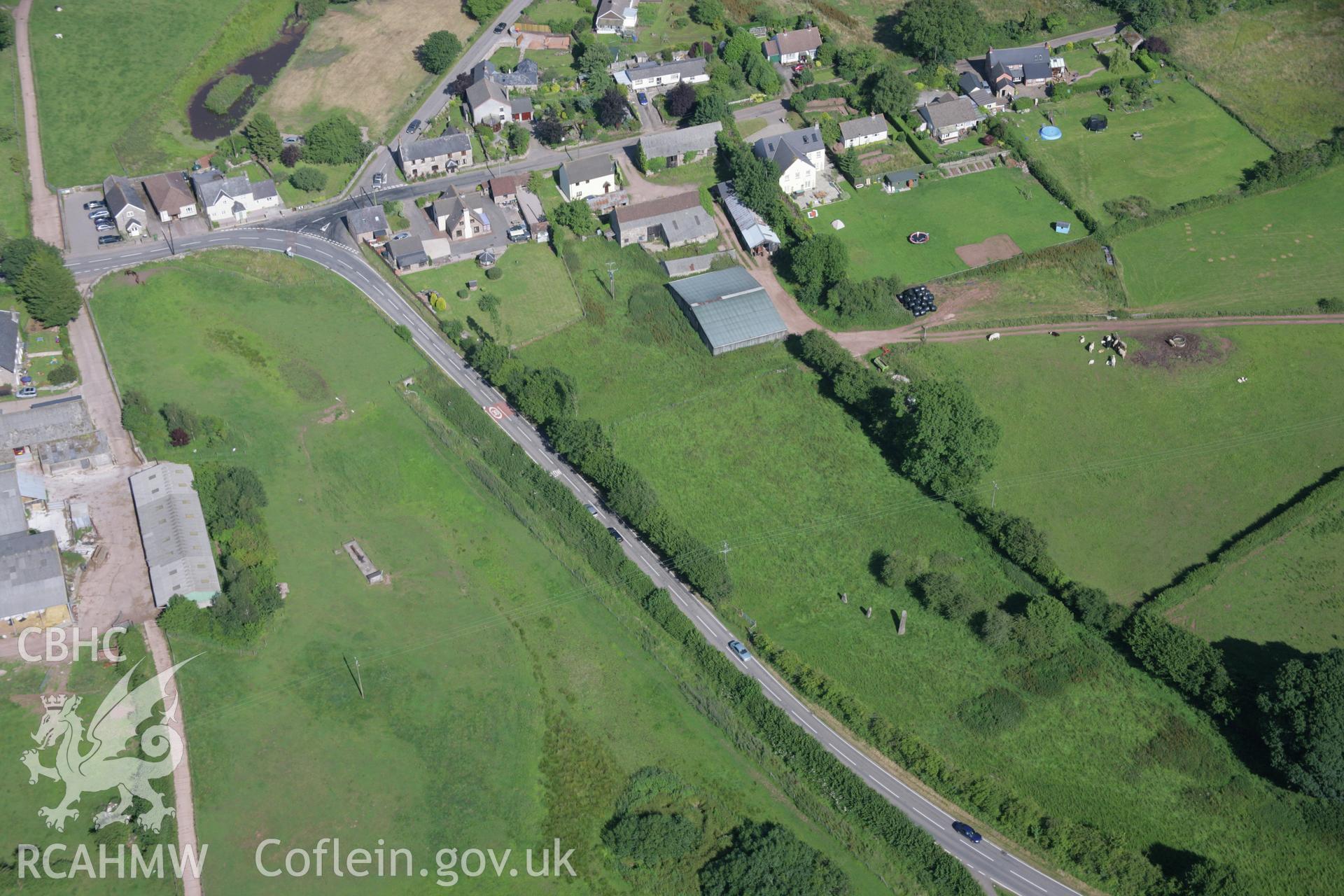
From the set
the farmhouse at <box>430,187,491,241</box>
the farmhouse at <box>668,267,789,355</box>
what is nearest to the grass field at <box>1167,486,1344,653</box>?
the farmhouse at <box>668,267,789,355</box>

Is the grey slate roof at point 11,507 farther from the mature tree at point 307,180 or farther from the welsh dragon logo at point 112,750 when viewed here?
the mature tree at point 307,180

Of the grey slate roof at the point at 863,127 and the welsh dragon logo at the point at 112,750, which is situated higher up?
the grey slate roof at the point at 863,127

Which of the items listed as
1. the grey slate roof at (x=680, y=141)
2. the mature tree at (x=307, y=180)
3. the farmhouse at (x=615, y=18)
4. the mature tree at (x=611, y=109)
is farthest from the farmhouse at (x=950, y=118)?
the mature tree at (x=307, y=180)

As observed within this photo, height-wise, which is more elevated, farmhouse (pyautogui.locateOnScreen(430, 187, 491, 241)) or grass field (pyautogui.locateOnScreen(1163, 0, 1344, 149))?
grass field (pyautogui.locateOnScreen(1163, 0, 1344, 149))

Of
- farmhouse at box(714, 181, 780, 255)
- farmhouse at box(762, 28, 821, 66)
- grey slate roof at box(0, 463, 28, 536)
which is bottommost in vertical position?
grey slate roof at box(0, 463, 28, 536)

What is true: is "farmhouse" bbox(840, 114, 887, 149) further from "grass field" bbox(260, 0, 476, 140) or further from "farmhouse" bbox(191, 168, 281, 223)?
"farmhouse" bbox(191, 168, 281, 223)

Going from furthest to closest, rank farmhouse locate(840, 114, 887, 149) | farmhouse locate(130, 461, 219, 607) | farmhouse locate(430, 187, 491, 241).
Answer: farmhouse locate(840, 114, 887, 149) → farmhouse locate(430, 187, 491, 241) → farmhouse locate(130, 461, 219, 607)
